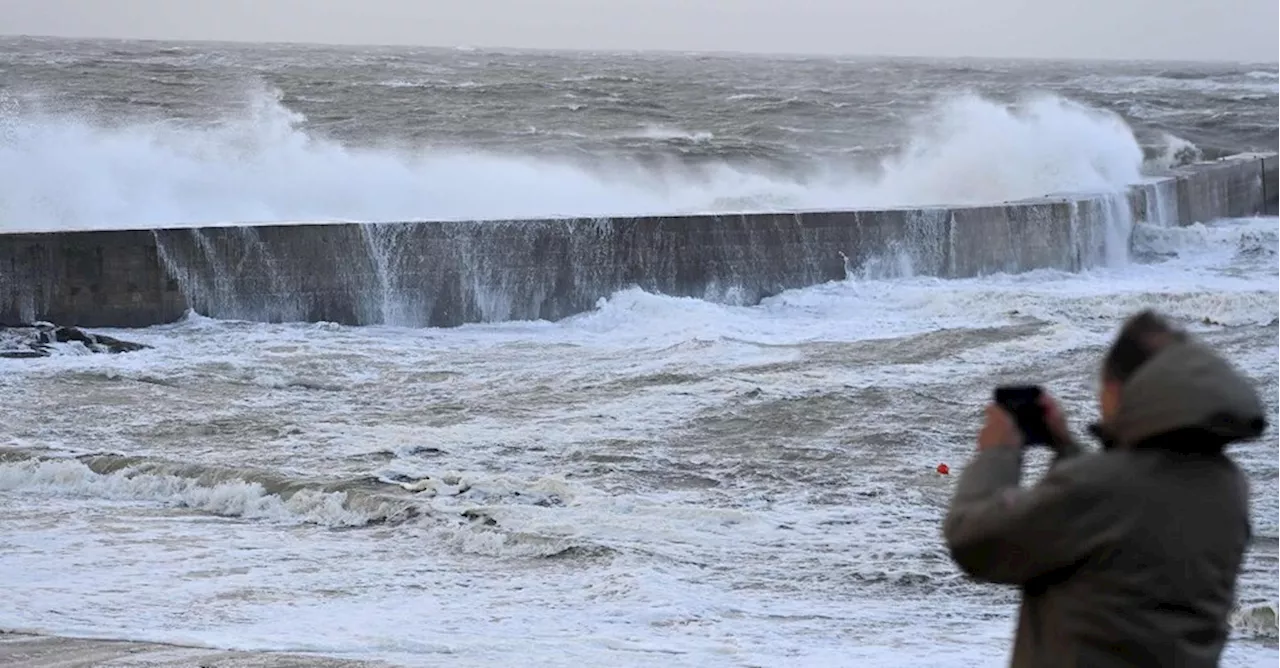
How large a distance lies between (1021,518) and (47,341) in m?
11.9

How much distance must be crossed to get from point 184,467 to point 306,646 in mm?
3461

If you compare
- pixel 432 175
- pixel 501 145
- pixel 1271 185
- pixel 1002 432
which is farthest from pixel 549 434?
pixel 1271 185

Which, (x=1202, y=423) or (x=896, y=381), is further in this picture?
(x=896, y=381)

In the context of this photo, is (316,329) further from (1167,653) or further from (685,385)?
(1167,653)

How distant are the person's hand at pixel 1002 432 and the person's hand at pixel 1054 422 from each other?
0.13ft

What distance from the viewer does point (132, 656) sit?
16.6 feet

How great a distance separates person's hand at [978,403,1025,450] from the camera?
88.1 inches

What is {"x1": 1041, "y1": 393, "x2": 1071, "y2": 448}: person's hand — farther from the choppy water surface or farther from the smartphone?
the choppy water surface

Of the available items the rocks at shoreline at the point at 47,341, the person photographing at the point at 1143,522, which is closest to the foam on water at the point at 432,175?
the rocks at shoreline at the point at 47,341

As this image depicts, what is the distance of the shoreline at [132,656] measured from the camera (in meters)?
4.95

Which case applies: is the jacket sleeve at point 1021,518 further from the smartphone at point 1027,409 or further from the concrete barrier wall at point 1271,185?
the concrete barrier wall at point 1271,185

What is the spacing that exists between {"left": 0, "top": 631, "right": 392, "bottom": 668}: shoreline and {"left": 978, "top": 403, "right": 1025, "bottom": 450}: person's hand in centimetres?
322

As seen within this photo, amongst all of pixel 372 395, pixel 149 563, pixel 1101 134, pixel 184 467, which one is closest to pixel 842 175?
pixel 1101 134

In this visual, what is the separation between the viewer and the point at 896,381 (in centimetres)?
1220
